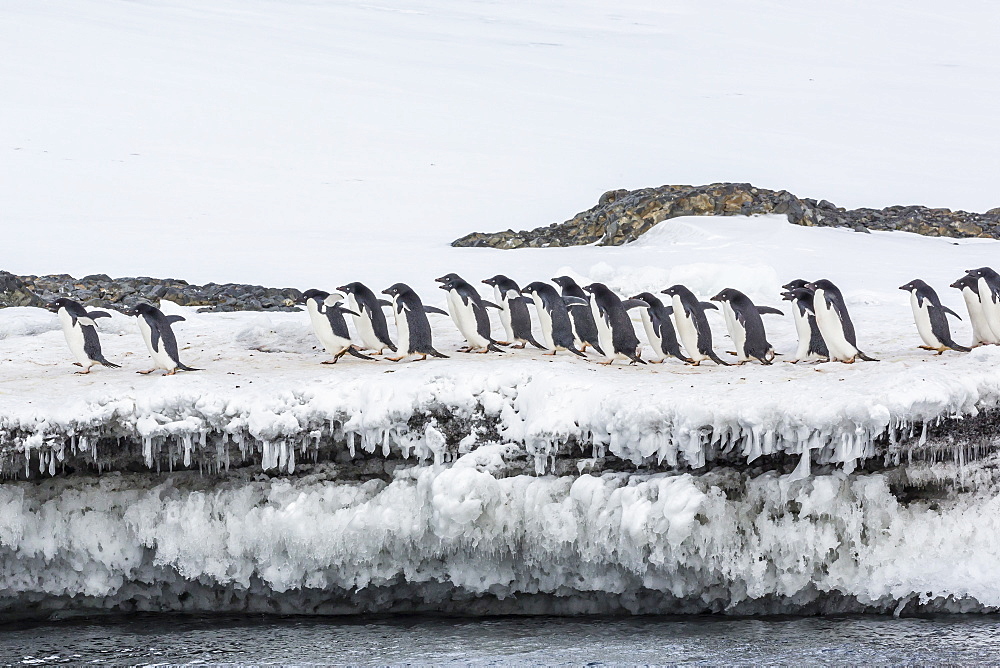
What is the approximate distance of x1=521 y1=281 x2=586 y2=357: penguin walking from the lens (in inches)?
356

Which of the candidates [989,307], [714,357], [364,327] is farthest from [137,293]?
[989,307]

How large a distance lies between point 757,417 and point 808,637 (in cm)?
125

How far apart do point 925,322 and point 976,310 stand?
0.44 m

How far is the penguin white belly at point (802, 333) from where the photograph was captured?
8.83 meters

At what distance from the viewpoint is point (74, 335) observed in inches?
349

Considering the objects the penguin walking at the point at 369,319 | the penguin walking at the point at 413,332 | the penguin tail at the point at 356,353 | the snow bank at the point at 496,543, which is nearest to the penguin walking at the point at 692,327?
the penguin walking at the point at 413,332

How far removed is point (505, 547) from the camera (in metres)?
7.18

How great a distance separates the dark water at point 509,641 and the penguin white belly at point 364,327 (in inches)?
99.2

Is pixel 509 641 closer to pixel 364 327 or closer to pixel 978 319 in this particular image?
pixel 364 327

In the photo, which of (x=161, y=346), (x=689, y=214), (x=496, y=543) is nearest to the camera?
(x=496, y=543)

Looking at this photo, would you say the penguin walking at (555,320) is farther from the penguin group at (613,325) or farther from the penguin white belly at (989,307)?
the penguin white belly at (989,307)

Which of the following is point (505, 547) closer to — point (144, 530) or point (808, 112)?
point (144, 530)

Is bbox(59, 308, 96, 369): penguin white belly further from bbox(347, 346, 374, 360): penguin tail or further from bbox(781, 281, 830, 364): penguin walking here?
bbox(781, 281, 830, 364): penguin walking

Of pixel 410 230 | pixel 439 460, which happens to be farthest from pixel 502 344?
pixel 410 230
